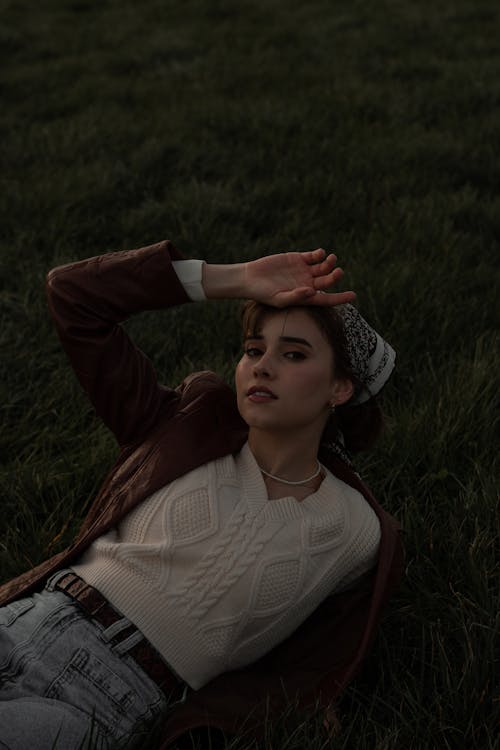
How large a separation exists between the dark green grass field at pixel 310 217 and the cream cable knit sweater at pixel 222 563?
10.7 inches

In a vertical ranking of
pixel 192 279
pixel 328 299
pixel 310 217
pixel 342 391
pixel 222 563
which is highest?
pixel 192 279

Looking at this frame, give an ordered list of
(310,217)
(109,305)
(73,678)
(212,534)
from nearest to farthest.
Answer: (73,678), (212,534), (109,305), (310,217)

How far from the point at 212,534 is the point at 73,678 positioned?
497 millimetres

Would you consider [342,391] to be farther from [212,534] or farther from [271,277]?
[212,534]

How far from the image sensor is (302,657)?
240cm

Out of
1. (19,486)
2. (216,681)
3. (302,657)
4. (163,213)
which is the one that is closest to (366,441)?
(302,657)

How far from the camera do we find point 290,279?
93.6 inches

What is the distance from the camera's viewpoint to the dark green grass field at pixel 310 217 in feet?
8.36

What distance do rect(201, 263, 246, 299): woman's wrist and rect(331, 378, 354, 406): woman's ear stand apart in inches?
14.6

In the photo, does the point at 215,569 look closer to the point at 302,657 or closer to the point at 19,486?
the point at 302,657

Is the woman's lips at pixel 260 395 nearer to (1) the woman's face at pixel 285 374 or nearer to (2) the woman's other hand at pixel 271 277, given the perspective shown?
(1) the woman's face at pixel 285 374

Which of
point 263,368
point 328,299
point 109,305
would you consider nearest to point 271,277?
point 328,299

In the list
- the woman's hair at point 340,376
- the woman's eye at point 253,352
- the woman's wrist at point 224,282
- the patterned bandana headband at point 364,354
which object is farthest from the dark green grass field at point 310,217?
the woman's wrist at point 224,282

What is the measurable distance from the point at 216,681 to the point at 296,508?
520mm
